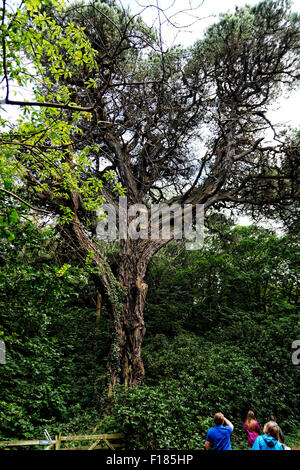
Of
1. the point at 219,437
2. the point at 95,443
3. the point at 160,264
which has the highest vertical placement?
the point at 160,264

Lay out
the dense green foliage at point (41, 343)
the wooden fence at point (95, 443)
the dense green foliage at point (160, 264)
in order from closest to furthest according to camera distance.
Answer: the dense green foliage at point (41, 343) → the wooden fence at point (95, 443) → the dense green foliage at point (160, 264)

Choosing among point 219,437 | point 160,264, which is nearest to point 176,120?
point 160,264

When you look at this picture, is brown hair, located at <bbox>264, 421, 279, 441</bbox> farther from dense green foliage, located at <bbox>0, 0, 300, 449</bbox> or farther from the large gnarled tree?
the large gnarled tree

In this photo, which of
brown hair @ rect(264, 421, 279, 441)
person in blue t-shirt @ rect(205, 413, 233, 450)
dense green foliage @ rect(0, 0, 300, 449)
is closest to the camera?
brown hair @ rect(264, 421, 279, 441)

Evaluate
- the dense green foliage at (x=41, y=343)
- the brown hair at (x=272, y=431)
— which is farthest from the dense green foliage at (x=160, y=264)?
the brown hair at (x=272, y=431)

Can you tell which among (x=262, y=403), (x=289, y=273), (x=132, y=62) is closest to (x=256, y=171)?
(x=289, y=273)

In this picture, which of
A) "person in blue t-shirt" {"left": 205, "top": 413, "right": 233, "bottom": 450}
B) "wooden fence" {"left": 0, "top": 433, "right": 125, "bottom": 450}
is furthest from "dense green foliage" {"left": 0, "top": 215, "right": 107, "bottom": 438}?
"person in blue t-shirt" {"left": 205, "top": 413, "right": 233, "bottom": 450}

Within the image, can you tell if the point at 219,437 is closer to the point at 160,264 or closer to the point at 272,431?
the point at 272,431

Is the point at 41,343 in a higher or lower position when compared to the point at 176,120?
lower

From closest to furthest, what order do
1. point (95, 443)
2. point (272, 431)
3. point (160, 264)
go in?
point (272, 431) < point (95, 443) < point (160, 264)

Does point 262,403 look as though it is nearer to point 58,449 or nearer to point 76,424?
point 76,424

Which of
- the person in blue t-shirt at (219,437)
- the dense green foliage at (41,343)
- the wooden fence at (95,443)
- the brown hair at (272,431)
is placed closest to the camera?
the brown hair at (272,431)

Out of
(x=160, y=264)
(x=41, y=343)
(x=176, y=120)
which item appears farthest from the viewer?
(x=160, y=264)

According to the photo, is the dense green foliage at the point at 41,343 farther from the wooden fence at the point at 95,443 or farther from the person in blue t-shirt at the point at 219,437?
the person in blue t-shirt at the point at 219,437
